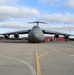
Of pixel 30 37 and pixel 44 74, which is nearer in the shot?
pixel 44 74

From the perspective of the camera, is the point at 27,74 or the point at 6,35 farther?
the point at 6,35

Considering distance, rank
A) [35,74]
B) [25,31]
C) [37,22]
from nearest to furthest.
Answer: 1. [35,74]
2. [25,31]
3. [37,22]

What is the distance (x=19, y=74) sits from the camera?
9719 millimetres

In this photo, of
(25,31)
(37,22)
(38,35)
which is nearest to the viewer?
(38,35)

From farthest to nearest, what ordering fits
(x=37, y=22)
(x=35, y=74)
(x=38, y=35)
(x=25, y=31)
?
(x=37, y=22), (x=25, y=31), (x=38, y=35), (x=35, y=74)

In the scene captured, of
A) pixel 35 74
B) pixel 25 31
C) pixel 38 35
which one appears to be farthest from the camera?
pixel 25 31

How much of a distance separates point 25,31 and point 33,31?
10.9m

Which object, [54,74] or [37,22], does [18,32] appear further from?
[54,74]

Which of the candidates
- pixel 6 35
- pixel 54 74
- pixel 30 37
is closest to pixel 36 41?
pixel 30 37

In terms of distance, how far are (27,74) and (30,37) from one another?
145 feet

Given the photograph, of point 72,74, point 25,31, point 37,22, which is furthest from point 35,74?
point 37,22

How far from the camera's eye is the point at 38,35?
5206cm

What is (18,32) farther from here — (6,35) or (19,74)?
(19,74)

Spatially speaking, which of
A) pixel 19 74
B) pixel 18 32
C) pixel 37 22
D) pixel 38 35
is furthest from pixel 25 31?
pixel 19 74
